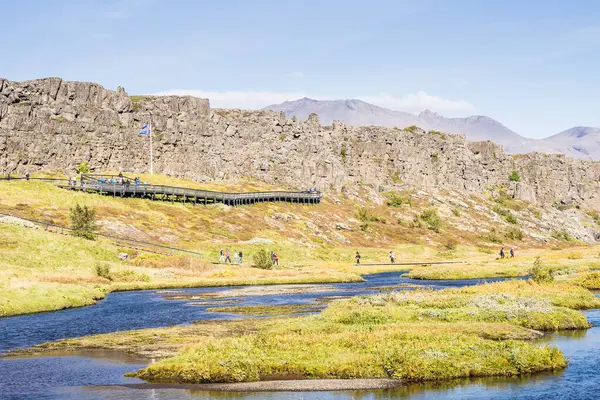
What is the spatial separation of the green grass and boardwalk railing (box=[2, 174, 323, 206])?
92993mm

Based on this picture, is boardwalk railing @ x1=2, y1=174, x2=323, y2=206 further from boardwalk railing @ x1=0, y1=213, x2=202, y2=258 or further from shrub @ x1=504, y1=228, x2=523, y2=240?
shrub @ x1=504, y1=228, x2=523, y2=240

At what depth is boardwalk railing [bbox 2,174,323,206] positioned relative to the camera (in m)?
128

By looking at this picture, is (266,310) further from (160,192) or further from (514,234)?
(514,234)

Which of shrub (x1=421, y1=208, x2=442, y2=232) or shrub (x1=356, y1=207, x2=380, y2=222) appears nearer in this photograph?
shrub (x1=356, y1=207, x2=380, y2=222)

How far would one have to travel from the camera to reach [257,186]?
17950cm

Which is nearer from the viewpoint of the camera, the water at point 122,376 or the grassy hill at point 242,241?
the water at point 122,376

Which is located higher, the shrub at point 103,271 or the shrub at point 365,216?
the shrub at point 365,216

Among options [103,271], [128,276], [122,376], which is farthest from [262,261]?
[122,376]

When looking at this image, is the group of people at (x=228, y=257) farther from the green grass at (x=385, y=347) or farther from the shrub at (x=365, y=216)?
the shrub at (x=365, y=216)

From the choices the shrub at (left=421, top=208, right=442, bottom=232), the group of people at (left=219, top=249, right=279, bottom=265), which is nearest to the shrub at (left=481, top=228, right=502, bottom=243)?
the shrub at (left=421, top=208, right=442, bottom=232)

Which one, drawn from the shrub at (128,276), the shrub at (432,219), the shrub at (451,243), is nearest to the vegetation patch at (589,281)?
the shrub at (128,276)

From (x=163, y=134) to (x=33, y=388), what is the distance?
154m

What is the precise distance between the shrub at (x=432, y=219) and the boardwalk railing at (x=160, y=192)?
109ft

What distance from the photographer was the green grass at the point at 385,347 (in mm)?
28969
